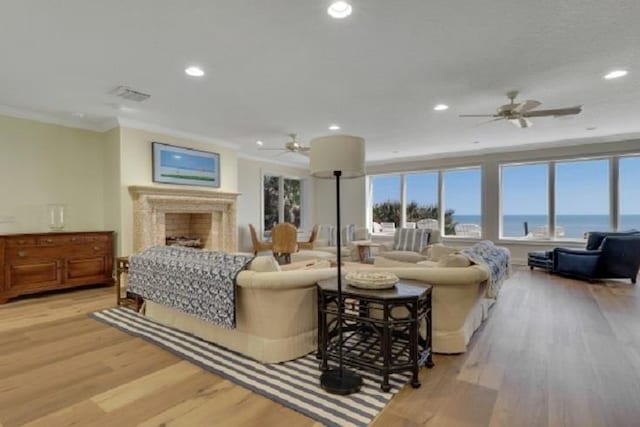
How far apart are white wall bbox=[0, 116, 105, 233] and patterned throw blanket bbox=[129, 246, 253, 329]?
8.33 ft

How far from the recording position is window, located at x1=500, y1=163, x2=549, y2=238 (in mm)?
7412

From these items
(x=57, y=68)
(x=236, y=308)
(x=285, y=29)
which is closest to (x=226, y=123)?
(x=57, y=68)

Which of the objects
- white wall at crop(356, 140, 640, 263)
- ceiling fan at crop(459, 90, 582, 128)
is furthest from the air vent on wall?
white wall at crop(356, 140, 640, 263)

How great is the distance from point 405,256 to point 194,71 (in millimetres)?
4439

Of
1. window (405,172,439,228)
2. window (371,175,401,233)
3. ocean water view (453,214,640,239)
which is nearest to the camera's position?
ocean water view (453,214,640,239)

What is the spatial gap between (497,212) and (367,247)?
339cm

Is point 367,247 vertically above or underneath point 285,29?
underneath

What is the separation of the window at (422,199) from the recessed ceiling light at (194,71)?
6516mm

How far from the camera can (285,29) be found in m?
2.63

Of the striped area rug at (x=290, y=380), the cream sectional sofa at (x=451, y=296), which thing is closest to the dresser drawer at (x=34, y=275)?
the striped area rug at (x=290, y=380)

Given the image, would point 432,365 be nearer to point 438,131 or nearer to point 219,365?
point 219,365

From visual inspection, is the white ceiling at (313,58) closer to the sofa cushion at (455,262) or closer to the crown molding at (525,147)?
the crown molding at (525,147)

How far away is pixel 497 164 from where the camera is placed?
766cm

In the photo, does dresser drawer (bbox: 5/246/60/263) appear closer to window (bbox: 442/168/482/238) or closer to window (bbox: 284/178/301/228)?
window (bbox: 284/178/301/228)
